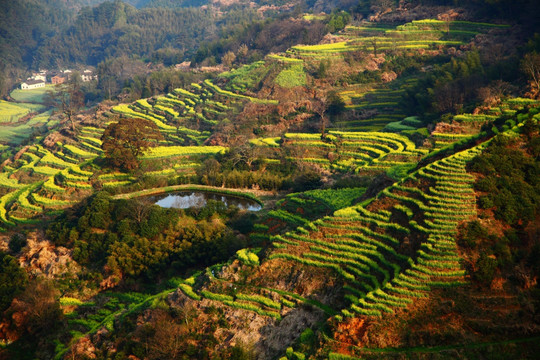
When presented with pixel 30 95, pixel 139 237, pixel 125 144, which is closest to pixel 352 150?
pixel 139 237

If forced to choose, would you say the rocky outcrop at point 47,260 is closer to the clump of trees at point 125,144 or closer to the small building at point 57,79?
the clump of trees at point 125,144

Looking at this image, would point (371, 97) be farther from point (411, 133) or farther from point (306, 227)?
point (306, 227)

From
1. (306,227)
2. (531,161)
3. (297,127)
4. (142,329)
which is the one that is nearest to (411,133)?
(297,127)

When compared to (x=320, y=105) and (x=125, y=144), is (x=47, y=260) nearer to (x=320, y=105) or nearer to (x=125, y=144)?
(x=125, y=144)

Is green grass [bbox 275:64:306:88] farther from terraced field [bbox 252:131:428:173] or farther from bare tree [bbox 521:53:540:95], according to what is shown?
bare tree [bbox 521:53:540:95]

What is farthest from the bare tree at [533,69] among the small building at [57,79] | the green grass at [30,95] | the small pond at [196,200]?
the small building at [57,79]

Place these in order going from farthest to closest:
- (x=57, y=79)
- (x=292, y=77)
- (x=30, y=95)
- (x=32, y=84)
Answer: (x=57, y=79) < (x=32, y=84) < (x=30, y=95) < (x=292, y=77)
